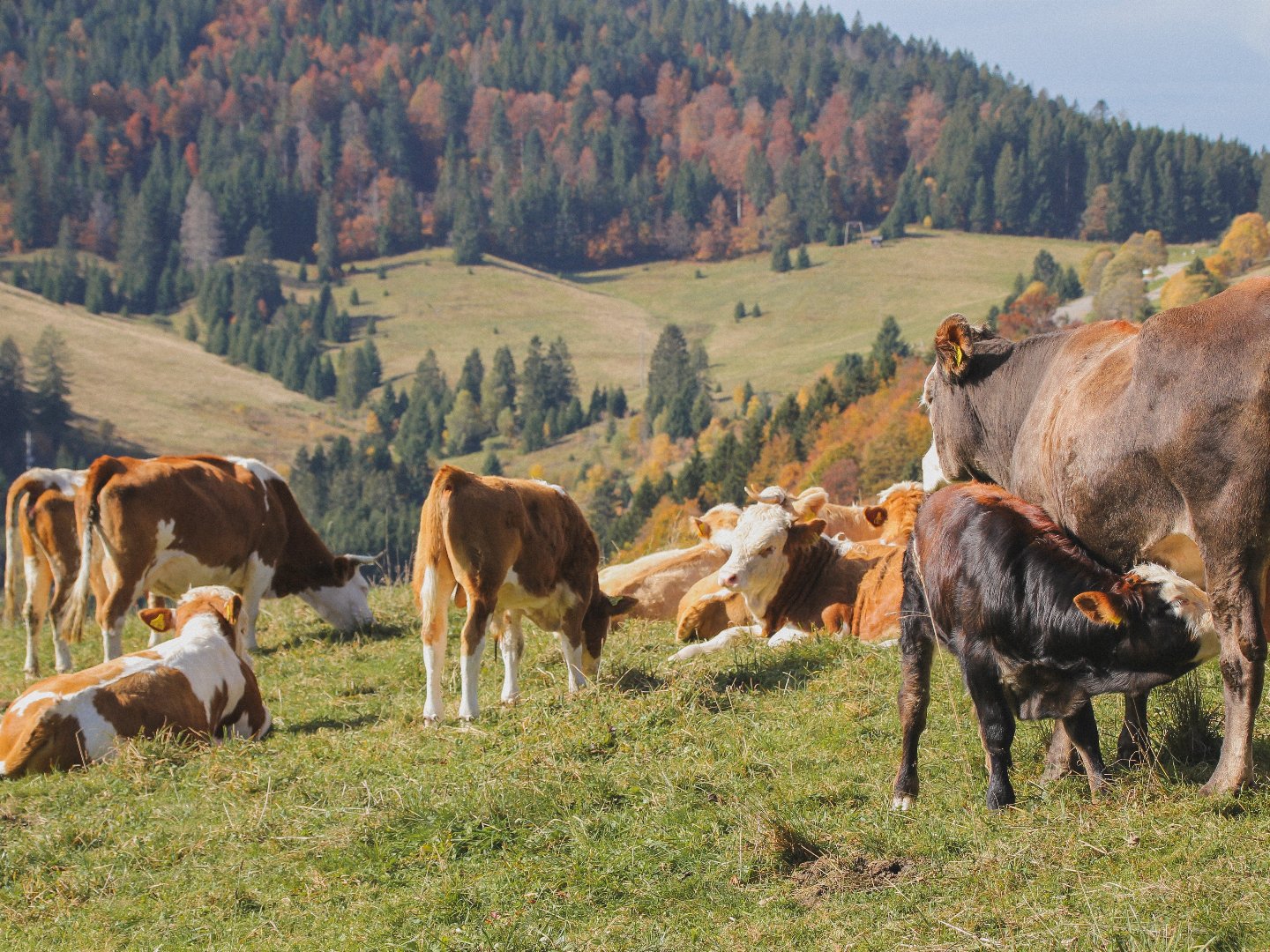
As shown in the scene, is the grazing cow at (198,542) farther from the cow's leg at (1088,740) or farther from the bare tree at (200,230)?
the bare tree at (200,230)

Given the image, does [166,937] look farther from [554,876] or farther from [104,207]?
[104,207]

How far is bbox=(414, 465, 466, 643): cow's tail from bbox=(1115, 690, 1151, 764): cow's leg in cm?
501

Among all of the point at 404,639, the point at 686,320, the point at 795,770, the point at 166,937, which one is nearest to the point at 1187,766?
the point at 795,770

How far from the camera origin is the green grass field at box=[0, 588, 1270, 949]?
5.46m

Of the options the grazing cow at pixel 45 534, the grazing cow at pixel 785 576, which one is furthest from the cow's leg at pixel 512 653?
the grazing cow at pixel 45 534

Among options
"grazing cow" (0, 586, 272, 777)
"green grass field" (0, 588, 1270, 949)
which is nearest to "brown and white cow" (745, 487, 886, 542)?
"green grass field" (0, 588, 1270, 949)

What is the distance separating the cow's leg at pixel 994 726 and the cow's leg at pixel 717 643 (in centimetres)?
485

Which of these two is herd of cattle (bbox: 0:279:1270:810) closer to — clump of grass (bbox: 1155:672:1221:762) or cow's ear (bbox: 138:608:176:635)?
cow's ear (bbox: 138:608:176:635)

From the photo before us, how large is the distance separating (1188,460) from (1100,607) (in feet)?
2.52

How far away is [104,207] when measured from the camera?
640 feet

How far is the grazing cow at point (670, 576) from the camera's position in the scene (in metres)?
14.2

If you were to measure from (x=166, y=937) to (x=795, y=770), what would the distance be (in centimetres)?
334

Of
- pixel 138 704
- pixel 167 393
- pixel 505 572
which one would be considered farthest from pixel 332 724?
pixel 167 393

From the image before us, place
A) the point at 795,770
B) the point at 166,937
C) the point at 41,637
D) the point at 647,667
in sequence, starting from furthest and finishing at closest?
the point at 41,637
the point at 647,667
the point at 795,770
the point at 166,937
